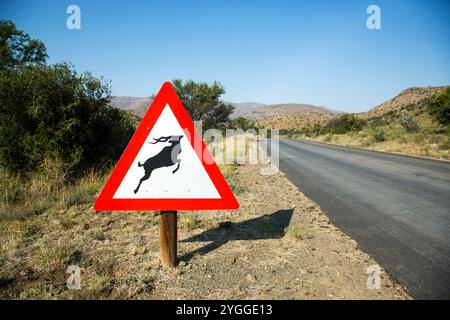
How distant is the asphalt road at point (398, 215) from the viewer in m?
2.90

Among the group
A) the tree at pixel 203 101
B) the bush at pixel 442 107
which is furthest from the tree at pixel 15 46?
the bush at pixel 442 107

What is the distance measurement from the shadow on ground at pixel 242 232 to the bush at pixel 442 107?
32.4 m

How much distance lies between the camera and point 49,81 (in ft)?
24.1

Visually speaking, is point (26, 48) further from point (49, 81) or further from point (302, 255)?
point (302, 255)

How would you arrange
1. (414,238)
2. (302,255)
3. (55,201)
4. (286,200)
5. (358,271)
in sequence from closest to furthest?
(358,271), (302,255), (414,238), (55,201), (286,200)

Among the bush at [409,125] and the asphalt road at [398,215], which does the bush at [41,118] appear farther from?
the bush at [409,125]

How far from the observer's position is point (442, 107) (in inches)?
1113

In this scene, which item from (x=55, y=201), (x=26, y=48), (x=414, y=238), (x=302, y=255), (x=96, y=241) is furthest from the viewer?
(x=26, y=48)

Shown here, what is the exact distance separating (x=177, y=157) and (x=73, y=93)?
6686 mm

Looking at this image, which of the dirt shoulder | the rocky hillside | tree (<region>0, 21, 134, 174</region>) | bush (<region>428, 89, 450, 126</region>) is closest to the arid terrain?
the rocky hillside

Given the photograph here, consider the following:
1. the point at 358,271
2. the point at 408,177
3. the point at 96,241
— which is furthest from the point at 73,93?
the point at 408,177

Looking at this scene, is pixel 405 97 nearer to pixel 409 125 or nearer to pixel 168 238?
pixel 409 125

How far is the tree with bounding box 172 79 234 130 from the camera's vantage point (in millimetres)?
27906

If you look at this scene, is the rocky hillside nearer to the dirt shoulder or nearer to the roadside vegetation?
the roadside vegetation
